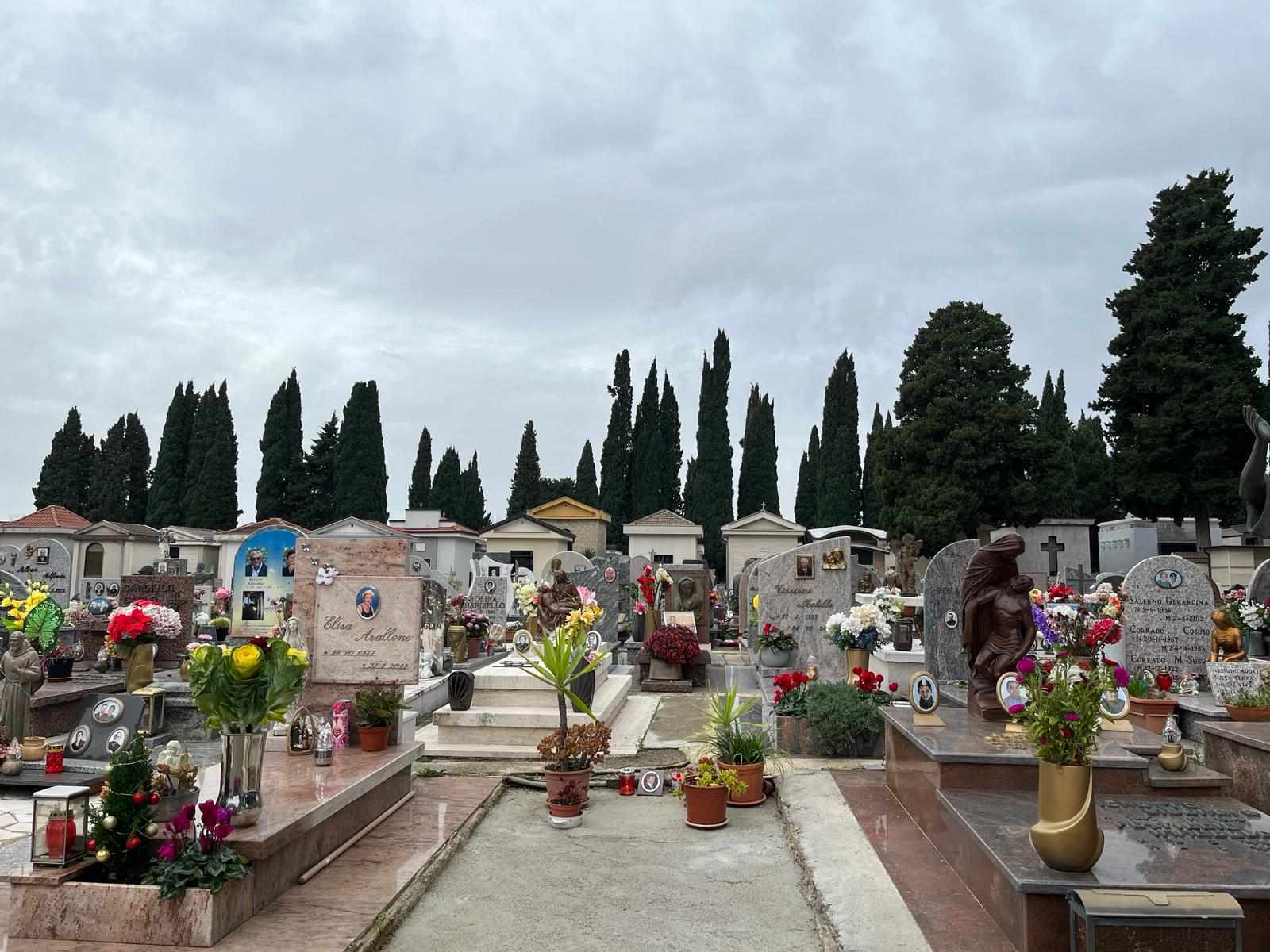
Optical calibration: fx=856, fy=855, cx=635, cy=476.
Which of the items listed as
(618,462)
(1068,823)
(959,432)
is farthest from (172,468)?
(1068,823)

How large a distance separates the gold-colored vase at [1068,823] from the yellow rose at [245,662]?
397 cm

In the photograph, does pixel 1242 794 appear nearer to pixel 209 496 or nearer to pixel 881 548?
pixel 881 548

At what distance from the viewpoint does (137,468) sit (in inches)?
1950

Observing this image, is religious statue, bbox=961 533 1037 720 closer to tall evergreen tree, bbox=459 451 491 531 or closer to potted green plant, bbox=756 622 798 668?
potted green plant, bbox=756 622 798 668

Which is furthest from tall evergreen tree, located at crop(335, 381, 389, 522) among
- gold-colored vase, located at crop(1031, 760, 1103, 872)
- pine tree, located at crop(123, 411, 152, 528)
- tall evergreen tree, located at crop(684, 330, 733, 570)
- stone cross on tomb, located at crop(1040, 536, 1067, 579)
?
gold-colored vase, located at crop(1031, 760, 1103, 872)

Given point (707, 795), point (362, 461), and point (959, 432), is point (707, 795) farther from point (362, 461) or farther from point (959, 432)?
point (362, 461)

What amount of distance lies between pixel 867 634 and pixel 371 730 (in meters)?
6.40

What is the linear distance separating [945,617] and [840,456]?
36.8 metres

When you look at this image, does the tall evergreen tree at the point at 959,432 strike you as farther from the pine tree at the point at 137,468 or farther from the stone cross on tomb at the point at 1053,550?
the pine tree at the point at 137,468

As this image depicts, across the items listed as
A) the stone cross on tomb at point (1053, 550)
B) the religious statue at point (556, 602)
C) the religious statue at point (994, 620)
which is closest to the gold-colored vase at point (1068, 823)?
the religious statue at point (994, 620)

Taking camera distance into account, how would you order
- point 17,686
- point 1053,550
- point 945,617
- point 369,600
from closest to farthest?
point 369,600
point 17,686
point 945,617
point 1053,550

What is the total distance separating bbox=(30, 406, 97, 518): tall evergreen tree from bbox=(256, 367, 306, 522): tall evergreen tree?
12.1 m

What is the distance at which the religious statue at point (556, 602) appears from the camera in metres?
11.9

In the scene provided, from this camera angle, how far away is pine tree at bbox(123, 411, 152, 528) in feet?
160
